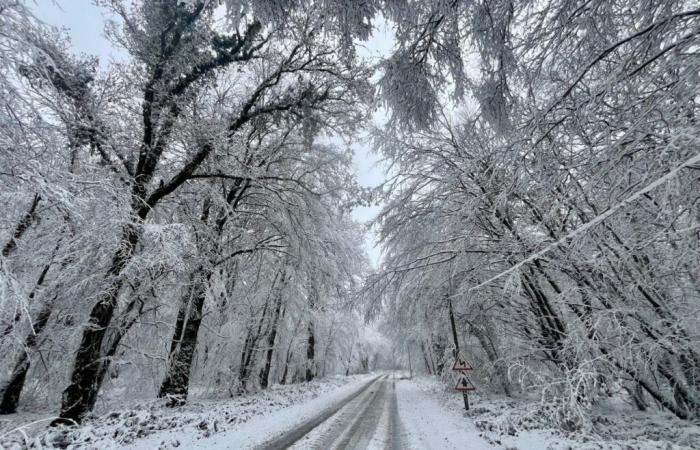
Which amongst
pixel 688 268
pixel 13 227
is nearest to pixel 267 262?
pixel 13 227

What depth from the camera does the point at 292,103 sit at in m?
7.28

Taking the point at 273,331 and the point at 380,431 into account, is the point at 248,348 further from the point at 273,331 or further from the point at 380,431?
the point at 380,431

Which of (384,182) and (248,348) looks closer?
(384,182)

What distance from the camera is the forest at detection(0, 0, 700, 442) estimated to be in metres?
2.79

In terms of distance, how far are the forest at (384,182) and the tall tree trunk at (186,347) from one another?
10 cm

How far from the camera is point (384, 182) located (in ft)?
21.9

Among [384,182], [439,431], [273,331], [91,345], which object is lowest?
[439,431]

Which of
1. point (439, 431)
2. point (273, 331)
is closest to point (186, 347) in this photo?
point (273, 331)

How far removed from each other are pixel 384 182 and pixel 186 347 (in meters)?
7.76

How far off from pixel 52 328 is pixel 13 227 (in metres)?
4.39

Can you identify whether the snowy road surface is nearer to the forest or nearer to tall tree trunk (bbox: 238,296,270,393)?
the forest

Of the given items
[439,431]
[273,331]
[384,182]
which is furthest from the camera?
[273,331]

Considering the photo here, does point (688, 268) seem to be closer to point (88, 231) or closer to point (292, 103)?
point (292, 103)

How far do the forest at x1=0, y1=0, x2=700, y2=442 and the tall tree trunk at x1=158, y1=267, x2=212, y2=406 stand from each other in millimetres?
98
